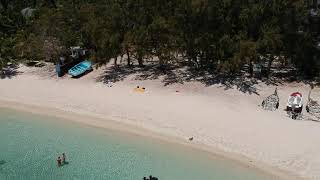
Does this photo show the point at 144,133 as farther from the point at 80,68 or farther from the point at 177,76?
the point at 80,68

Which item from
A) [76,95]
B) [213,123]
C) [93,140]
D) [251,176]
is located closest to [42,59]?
[76,95]

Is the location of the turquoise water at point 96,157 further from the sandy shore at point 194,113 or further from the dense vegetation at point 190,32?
the dense vegetation at point 190,32

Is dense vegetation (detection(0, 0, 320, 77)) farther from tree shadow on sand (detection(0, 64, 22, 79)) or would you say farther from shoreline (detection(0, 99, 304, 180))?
shoreline (detection(0, 99, 304, 180))

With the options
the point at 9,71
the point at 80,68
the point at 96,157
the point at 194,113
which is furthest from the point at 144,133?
the point at 9,71

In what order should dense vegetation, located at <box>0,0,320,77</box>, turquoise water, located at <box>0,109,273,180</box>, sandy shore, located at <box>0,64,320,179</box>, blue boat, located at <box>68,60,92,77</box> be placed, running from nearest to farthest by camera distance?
turquoise water, located at <box>0,109,273,180</box> → sandy shore, located at <box>0,64,320,179</box> → dense vegetation, located at <box>0,0,320,77</box> → blue boat, located at <box>68,60,92,77</box>

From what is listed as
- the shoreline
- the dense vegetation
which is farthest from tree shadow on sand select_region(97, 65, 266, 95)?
the shoreline

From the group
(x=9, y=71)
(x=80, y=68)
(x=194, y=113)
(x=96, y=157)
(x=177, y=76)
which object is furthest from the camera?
(x=9, y=71)
